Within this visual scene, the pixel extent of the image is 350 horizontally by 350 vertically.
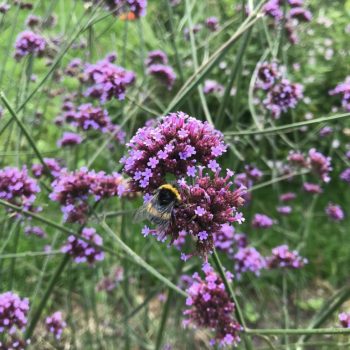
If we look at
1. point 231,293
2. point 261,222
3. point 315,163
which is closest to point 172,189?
point 231,293

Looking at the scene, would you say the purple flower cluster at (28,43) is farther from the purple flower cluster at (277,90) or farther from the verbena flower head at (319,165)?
the verbena flower head at (319,165)

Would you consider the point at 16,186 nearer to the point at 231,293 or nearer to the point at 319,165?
the point at 231,293

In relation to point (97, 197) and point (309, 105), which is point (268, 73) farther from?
point (309, 105)

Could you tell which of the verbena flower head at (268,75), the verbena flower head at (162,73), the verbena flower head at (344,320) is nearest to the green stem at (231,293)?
the verbena flower head at (344,320)

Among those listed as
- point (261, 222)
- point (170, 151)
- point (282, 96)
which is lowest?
point (170, 151)

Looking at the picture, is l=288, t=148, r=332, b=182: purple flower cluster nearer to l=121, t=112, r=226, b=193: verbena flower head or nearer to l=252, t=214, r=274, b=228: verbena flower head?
l=252, t=214, r=274, b=228: verbena flower head

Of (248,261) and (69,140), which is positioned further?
(69,140)

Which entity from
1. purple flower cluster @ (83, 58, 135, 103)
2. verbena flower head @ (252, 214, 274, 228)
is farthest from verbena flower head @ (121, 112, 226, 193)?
verbena flower head @ (252, 214, 274, 228)
